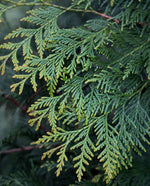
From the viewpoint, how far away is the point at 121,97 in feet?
2.95

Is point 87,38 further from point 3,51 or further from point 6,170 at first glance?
point 6,170

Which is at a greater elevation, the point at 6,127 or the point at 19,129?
the point at 19,129

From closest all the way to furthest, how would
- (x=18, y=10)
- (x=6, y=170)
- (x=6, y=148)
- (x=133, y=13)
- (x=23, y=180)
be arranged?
(x=133, y=13)
(x=18, y=10)
(x=23, y=180)
(x=6, y=148)
(x=6, y=170)

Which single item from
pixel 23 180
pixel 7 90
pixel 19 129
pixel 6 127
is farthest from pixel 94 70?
pixel 6 127

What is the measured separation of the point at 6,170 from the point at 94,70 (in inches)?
48.7

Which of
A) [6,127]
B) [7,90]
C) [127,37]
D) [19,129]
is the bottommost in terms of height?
[6,127]

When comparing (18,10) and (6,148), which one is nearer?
(18,10)

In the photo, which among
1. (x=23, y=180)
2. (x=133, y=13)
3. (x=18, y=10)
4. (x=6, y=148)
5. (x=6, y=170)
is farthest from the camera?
(x=6, y=170)

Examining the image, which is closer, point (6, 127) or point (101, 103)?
point (101, 103)

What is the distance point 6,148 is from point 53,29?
100 centimetres

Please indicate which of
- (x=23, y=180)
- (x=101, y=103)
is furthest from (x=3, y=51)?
(x=23, y=180)

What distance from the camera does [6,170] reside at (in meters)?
1.69

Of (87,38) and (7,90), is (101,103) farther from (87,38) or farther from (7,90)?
(7,90)

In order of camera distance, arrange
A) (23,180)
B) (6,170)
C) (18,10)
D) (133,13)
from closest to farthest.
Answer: (133,13)
(18,10)
(23,180)
(6,170)
